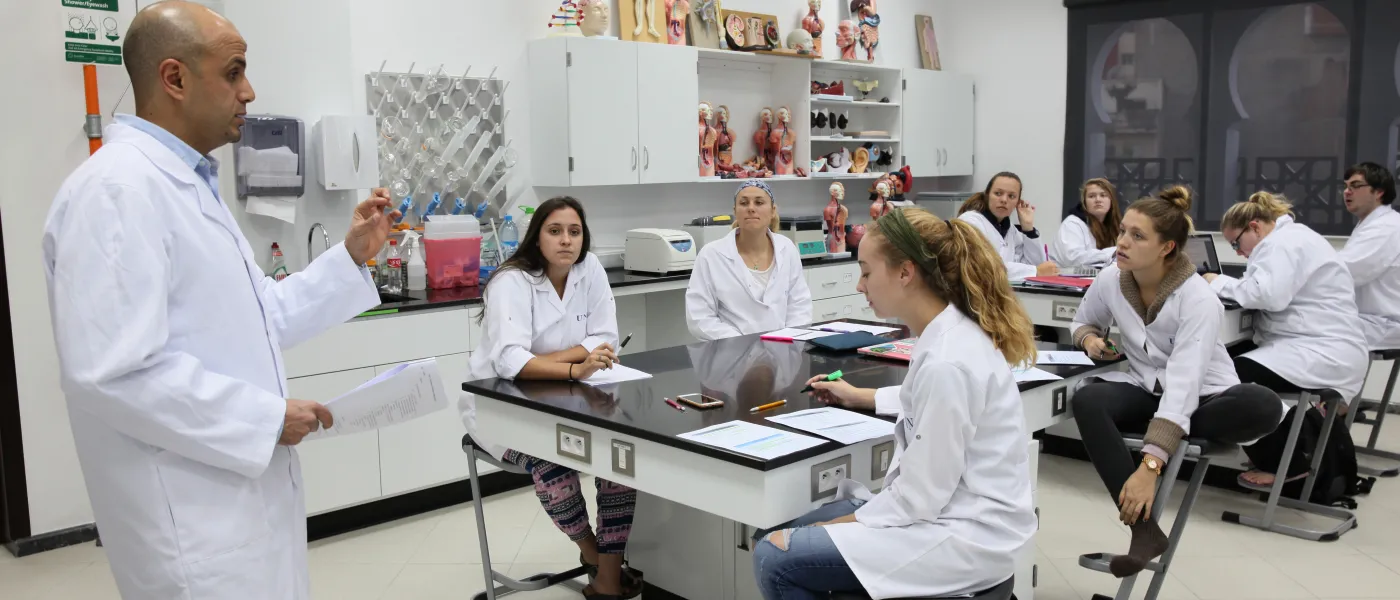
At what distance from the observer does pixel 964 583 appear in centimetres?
183

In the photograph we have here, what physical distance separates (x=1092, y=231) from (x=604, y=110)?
A: 2.52 m

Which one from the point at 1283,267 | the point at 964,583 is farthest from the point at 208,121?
the point at 1283,267

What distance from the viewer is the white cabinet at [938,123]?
255 inches

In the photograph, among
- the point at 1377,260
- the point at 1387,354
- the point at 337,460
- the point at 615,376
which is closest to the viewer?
the point at 615,376

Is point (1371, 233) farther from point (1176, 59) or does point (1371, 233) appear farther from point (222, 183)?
point (222, 183)

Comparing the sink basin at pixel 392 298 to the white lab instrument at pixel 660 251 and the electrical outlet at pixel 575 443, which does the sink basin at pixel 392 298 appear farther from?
the electrical outlet at pixel 575 443

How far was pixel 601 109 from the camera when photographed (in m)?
4.64

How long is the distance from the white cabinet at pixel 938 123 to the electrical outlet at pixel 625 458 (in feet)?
15.5

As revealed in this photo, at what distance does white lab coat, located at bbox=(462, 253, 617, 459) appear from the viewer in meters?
2.77

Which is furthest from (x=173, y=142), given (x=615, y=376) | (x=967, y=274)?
(x=967, y=274)

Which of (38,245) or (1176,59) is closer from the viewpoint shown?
(38,245)

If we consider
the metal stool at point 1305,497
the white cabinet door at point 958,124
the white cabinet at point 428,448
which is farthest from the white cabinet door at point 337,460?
the white cabinet door at point 958,124

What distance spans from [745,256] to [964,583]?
83.6 inches

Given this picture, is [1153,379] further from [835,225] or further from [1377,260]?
[835,225]
